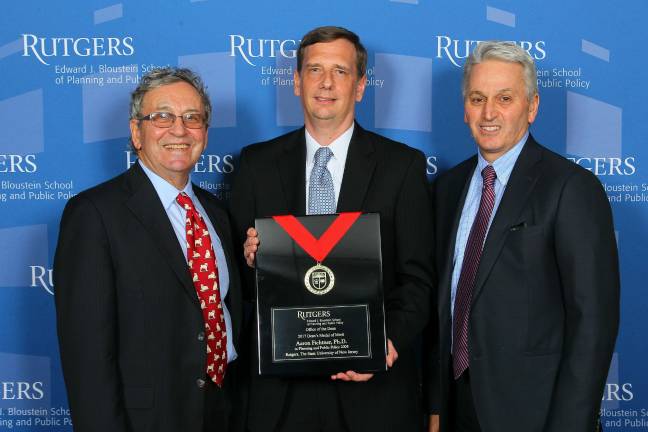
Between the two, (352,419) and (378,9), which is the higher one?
(378,9)

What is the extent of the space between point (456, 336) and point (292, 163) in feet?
2.70

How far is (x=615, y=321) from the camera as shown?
2.13 metres

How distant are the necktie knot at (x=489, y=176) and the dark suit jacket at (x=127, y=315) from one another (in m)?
1.01

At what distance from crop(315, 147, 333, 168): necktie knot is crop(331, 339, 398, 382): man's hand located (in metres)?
0.65

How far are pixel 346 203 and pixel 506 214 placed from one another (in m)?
0.54

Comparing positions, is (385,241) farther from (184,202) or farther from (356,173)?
(184,202)

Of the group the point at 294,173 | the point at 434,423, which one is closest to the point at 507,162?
the point at 294,173

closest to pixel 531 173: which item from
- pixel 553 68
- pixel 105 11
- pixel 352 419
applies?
pixel 352 419

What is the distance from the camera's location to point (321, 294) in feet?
7.35

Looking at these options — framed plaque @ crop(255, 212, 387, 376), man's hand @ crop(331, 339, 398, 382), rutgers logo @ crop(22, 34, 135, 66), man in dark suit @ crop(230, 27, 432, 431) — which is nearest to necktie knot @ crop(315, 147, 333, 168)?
man in dark suit @ crop(230, 27, 432, 431)

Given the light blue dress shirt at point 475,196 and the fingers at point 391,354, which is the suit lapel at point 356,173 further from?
the fingers at point 391,354

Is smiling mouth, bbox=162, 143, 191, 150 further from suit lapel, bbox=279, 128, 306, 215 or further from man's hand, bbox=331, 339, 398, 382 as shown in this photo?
man's hand, bbox=331, 339, 398, 382

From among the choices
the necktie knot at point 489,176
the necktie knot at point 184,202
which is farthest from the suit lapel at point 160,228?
the necktie knot at point 489,176

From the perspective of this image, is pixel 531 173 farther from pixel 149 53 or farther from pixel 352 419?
pixel 149 53
